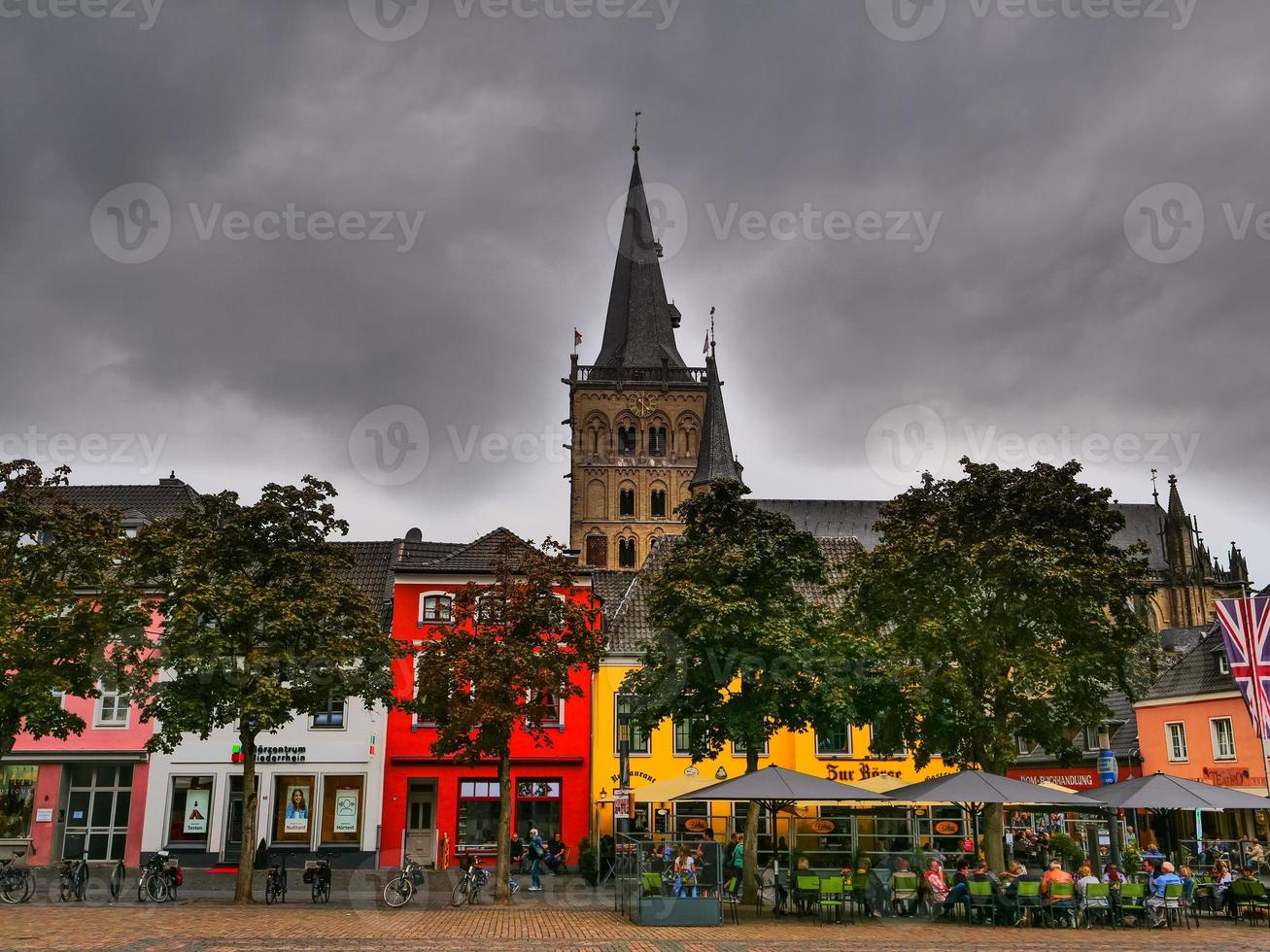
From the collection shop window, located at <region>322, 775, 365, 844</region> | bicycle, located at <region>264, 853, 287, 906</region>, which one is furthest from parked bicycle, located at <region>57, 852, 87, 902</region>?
shop window, located at <region>322, 775, 365, 844</region>

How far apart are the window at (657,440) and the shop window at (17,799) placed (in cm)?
6737

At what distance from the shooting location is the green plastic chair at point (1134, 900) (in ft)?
72.3

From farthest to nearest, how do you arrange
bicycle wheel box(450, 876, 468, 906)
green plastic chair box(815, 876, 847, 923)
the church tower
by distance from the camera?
1. the church tower
2. bicycle wheel box(450, 876, 468, 906)
3. green plastic chair box(815, 876, 847, 923)

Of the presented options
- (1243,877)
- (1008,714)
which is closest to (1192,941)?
(1243,877)

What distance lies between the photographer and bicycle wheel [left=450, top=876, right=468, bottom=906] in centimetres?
2498

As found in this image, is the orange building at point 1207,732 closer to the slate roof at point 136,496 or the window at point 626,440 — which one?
the slate roof at point 136,496

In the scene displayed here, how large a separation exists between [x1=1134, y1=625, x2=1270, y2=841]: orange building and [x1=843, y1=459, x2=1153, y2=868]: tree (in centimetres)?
1333

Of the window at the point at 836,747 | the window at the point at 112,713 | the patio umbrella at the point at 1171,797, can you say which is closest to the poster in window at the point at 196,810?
the window at the point at 112,713

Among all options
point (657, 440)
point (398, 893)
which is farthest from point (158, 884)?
point (657, 440)

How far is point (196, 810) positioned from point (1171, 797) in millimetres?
26511

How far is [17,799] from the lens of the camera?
3350cm

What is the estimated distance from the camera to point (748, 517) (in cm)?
2631

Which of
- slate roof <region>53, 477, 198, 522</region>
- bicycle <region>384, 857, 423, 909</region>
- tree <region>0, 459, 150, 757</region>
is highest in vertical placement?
slate roof <region>53, 477, 198, 522</region>

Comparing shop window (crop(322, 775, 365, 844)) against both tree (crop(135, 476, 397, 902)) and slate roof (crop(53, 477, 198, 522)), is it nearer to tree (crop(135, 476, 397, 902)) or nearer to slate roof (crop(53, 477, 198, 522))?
tree (crop(135, 476, 397, 902))
